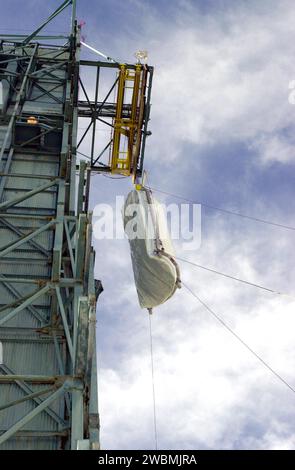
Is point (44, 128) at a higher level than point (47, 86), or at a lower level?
lower

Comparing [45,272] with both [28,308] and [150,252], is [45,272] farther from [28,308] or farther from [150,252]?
[150,252]

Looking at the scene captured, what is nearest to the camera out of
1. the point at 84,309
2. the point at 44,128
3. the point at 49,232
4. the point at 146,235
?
the point at 84,309

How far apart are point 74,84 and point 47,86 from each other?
2.42 meters

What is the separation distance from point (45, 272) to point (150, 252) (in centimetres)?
330

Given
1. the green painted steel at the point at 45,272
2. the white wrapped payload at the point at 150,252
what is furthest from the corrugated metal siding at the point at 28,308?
the white wrapped payload at the point at 150,252

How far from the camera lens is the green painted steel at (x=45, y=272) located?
7.12 meters

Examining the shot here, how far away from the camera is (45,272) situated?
11711 mm

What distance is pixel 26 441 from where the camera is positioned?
9.02 meters

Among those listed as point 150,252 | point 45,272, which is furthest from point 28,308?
point 150,252

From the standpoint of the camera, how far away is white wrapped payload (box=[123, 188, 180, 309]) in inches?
381

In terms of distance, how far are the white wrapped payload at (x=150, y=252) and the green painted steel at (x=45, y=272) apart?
1.04 m

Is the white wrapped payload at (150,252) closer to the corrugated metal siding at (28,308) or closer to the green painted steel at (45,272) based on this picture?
the green painted steel at (45,272)
